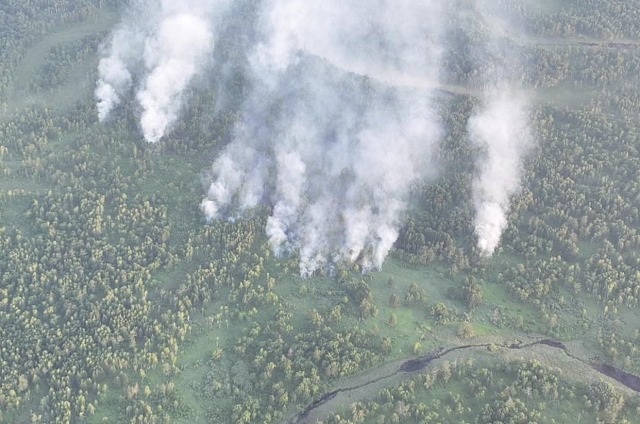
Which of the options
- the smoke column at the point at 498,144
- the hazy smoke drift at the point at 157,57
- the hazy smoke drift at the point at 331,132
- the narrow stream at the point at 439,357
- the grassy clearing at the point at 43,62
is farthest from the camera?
the grassy clearing at the point at 43,62

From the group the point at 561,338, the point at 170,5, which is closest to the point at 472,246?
the point at 561,338

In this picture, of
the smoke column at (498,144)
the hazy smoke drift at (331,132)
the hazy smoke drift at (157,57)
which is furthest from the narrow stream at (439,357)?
the hazy smoke drift at (157,57)

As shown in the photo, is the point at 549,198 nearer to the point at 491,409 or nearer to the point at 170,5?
the point at 491,409

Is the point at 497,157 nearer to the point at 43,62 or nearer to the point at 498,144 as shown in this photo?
the point at 498,144

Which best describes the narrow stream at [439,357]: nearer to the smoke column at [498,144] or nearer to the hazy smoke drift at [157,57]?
the smoke column at [498,144]

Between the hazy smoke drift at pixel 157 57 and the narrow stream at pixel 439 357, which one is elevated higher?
the hazy smoke drift at pixel 157 57

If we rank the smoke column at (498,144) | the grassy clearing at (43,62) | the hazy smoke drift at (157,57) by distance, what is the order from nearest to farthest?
the smoke column at (498,144)
the hazy smoke drift at (157,57)
the grassy clearing at (43,62)

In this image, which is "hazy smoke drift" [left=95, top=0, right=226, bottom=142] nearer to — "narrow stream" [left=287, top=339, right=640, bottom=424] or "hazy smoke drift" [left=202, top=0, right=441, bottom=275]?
"hazy smoke drift" [left=202, top=0, right=441, bottom=275]
